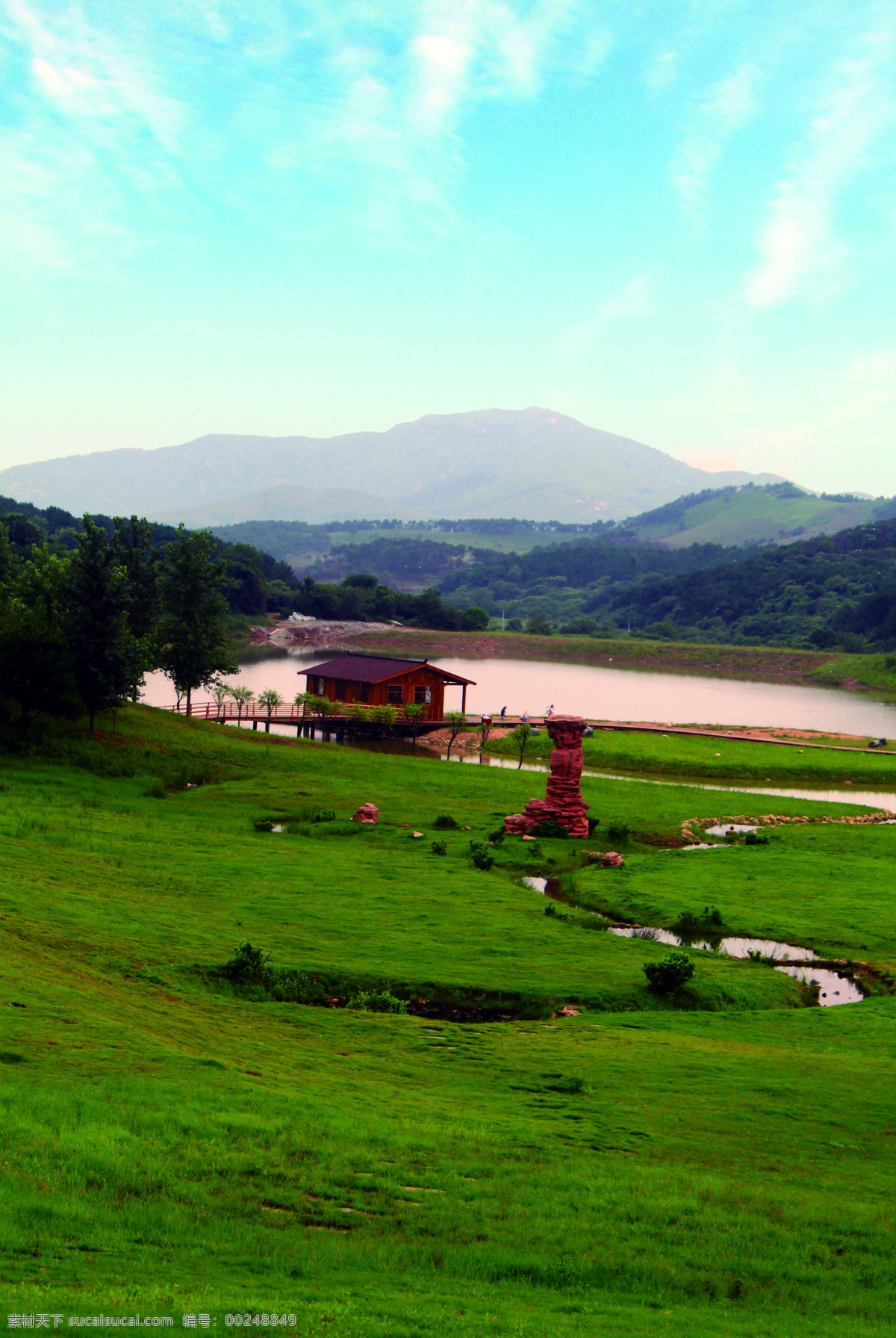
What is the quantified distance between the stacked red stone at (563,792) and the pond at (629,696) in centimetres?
4695

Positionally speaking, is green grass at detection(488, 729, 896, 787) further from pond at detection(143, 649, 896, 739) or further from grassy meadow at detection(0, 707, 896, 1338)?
grassy meadow at detection(0, 707, 896, 1338)

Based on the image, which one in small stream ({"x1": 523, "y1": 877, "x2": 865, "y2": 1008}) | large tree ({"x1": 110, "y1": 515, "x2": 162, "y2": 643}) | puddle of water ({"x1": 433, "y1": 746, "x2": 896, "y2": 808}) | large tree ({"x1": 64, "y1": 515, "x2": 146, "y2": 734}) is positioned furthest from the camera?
large tree ({"x1": 110, "y1": 515, "x2": 162, "y2": 643})

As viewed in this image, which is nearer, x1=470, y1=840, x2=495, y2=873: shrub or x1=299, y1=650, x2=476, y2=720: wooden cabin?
x1=470, y1=840, x2=495, y2=873: shrub

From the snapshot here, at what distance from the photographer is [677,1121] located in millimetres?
15555

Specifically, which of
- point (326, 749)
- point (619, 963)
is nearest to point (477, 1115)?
point (619, 963)

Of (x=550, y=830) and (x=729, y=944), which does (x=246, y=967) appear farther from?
(x=550, y=830)

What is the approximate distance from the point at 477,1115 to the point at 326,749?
155ft

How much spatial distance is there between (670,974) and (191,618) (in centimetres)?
4923

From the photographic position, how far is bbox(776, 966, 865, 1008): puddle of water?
82.4 feet

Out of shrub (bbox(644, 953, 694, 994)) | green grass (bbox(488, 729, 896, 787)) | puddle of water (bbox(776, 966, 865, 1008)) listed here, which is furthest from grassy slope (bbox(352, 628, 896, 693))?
shrub (bbox(644, 953, 694, 994))

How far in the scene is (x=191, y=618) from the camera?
6594cm

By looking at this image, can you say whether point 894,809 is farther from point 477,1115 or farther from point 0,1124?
point 0,1124

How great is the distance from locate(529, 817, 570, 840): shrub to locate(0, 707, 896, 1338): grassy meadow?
6.56m

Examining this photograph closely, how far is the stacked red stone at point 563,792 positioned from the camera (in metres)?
41.1
